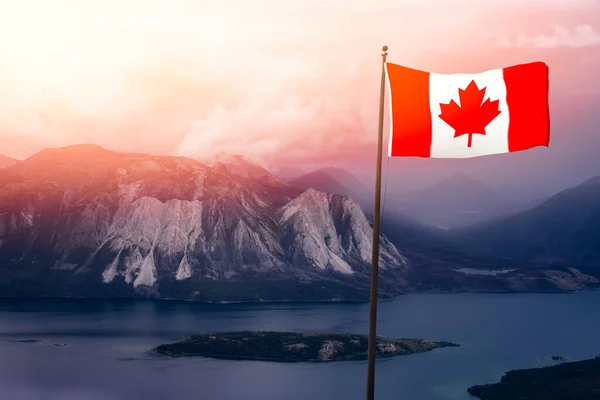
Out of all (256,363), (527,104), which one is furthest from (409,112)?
(256,363)

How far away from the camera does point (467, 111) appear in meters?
16.4

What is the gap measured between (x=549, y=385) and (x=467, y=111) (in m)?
91.5

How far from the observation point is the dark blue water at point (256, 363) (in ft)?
334

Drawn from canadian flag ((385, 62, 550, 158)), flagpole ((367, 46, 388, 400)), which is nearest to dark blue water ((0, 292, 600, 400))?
flagpole ((367, 46, 388, 400))

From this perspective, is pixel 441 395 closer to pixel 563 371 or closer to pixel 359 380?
pixel 359 380

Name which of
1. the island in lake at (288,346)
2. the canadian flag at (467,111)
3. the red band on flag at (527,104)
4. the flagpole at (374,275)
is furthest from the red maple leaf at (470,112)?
the island in lake at (288,346)

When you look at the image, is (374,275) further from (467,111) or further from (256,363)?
(256,363)

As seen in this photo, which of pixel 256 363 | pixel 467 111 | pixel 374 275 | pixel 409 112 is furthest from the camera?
pixel 256 363

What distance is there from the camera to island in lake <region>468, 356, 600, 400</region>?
94.7 metres

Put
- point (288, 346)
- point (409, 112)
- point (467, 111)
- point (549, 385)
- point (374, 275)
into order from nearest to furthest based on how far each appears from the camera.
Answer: point (374, 275) → point (409, 112) → point (467, 111) → point (549, 385) → point (288, 346)

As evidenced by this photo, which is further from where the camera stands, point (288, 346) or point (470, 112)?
point (288, 346)

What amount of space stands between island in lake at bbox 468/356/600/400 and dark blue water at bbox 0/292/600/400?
10.8 feet

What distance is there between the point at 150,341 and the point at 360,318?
48.9 meters

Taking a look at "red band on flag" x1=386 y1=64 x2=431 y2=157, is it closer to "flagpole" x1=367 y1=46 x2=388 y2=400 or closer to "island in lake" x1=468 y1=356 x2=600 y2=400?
"flagpole" x1=367 y1=46 x2=388 y2=400
